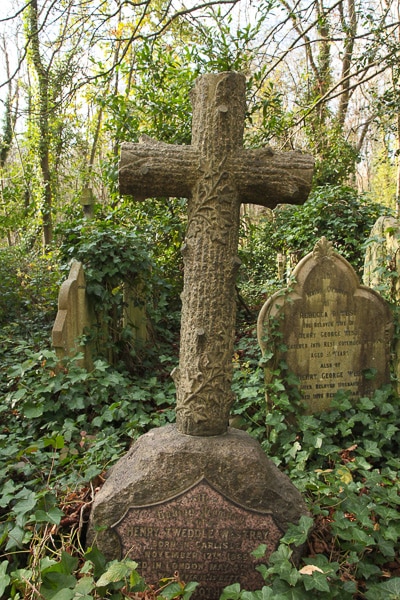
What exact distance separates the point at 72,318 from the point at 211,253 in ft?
8.23

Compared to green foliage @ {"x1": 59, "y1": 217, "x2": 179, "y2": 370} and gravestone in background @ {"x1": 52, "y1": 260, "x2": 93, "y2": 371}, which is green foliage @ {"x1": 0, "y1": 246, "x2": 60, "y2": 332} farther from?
gravestone in background @ {"x1": 52, "y1": 260, "x2": 93, "y2": 371}

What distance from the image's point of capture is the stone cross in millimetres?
2277

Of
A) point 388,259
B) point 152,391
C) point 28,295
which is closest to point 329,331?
point 388,259

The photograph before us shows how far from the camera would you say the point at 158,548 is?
7.24 ft

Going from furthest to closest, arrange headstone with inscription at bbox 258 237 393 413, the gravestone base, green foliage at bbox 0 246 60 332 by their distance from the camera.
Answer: green foliage at bbox 0 246 60 332
headstone with inscription at bbox 258 237 393 413
the gravestone base

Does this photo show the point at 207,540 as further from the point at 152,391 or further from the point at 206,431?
the point at 152,391

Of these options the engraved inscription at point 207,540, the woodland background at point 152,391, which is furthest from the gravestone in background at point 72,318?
the engraved inscription at point 207,540

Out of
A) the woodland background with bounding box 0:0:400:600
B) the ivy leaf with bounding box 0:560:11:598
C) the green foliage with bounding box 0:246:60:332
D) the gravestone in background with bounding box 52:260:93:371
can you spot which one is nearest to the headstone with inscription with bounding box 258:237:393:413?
the woodland background with bounding box 0:0:400:600

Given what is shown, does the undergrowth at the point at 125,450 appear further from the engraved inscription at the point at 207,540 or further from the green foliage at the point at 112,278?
the green foliage at the point at 112,278

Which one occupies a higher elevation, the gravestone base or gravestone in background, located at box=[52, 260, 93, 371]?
gravestone in background, located at box=[52, 260, 93, 371]

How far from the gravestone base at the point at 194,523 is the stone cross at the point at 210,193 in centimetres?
26

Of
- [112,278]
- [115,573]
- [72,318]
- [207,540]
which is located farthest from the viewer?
[112,278]

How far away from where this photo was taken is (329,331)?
166 inches

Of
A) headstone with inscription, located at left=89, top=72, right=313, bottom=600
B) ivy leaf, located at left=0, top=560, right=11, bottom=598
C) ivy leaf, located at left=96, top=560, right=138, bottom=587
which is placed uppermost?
headstone with inscription, located at left=89, top=72, right=313, bottom=600
